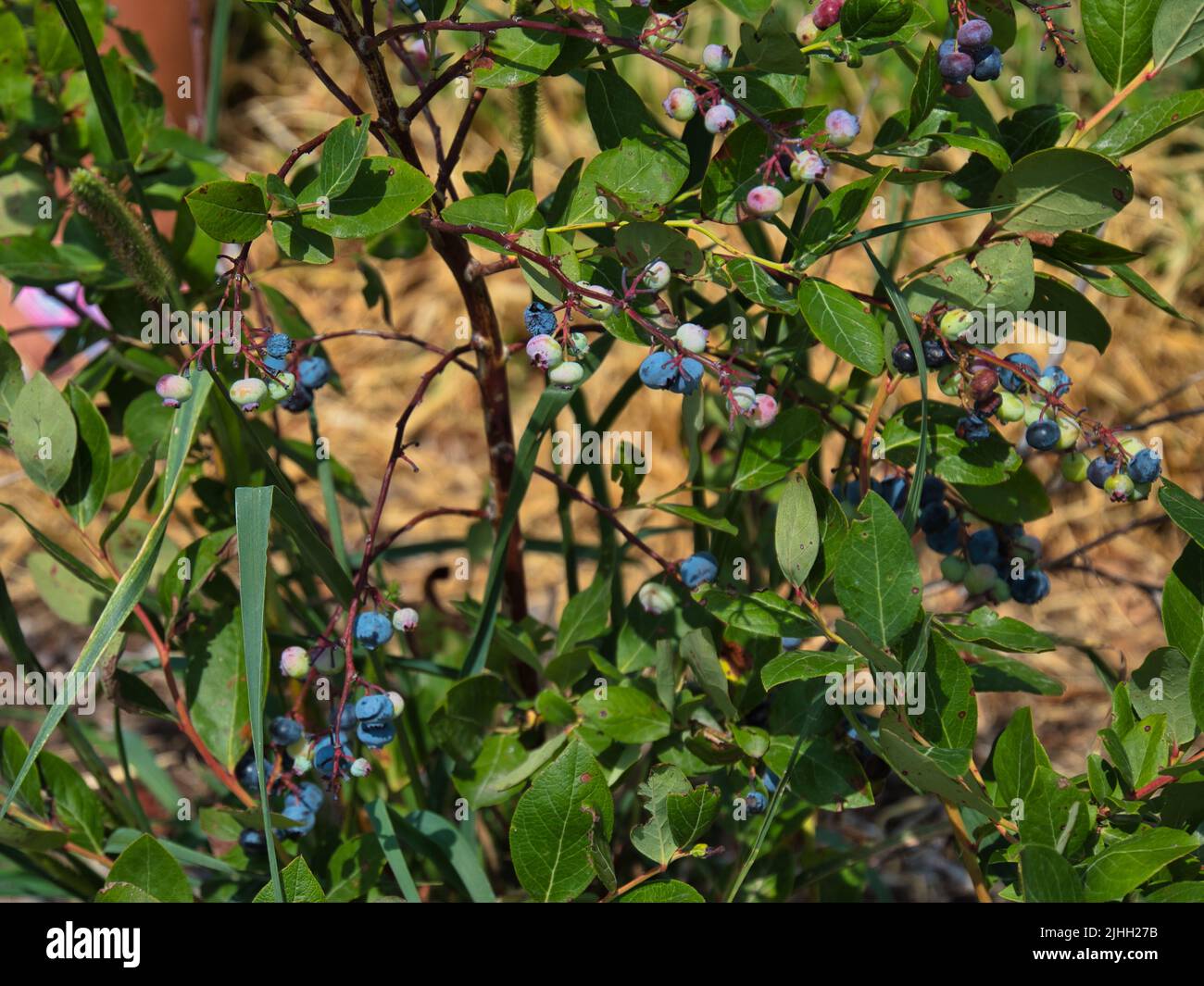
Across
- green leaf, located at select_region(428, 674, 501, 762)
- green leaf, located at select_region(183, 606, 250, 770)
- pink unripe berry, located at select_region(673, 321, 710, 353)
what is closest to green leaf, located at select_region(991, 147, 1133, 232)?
pink unripe berry, located at select_region(673, 321, 710, 353)

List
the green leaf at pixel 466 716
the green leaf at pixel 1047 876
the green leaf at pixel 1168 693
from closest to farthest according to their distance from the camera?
the green leaf at pixel 1047 876 < the green leaf at pixel 1168 693 < the green leaf at pixel 466 716

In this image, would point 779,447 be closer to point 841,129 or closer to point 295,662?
point 841,129

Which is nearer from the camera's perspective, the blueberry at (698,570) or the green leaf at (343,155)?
the green leaf at (343,155)

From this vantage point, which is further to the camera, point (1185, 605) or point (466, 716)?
point (466, 716)

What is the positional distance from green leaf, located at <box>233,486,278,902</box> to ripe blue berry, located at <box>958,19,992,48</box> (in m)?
0.41

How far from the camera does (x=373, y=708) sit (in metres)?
0.64

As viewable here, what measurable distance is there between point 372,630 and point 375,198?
0.77 ft

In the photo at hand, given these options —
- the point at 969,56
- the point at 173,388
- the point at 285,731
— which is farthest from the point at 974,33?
the point at 285,731

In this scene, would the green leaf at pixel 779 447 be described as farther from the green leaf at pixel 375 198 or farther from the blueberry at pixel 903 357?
the green leaf at pixel 375 198

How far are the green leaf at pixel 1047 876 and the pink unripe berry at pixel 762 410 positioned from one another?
237mm

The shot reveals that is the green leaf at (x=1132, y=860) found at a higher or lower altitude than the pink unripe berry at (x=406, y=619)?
lower

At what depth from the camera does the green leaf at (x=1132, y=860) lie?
0.53 meters

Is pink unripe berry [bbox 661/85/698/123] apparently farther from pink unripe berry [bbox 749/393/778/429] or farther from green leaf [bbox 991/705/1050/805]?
green leaf [bbox 991/705/1050/805]

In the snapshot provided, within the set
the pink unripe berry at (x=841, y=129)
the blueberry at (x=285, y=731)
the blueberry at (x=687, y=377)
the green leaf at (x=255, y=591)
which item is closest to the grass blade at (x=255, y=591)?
the green leaf at (x=255, y=591)
